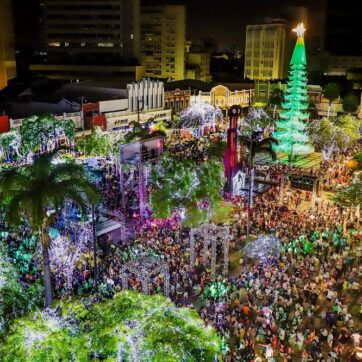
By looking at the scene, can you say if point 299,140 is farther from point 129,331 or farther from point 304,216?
point 129,331

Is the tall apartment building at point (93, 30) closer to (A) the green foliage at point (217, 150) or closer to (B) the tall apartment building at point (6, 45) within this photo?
(B) the tall apartment building at point (6, 45)

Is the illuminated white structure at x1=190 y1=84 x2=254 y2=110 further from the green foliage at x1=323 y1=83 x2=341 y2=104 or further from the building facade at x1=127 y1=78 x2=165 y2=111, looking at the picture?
the green foliage at x1=323 y1=83 x2=341 y2=104

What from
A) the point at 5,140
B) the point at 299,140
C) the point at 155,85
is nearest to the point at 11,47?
the point at 155,85

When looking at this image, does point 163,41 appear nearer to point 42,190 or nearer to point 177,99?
point 177,99

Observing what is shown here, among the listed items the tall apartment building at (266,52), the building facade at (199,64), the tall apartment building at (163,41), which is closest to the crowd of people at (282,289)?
the tall apartment building at (266,52)

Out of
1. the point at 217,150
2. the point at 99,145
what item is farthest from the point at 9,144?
the point at 217,150

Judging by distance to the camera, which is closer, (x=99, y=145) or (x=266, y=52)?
(x=99, y=145)
